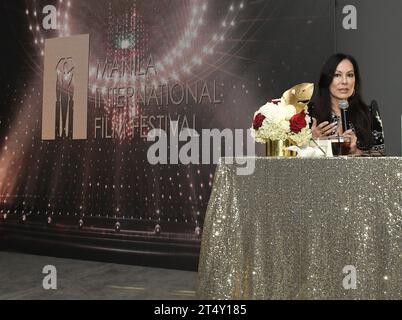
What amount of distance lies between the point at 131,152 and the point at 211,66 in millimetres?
1016

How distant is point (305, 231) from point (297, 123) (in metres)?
0.44

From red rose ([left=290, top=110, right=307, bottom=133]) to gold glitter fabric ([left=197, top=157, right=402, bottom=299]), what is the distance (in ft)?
0.58

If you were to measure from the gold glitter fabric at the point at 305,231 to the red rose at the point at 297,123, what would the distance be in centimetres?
18

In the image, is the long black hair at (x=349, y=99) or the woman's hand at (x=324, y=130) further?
the long black hair at (x=349, y=99)

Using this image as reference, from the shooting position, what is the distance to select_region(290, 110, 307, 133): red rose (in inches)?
63.4

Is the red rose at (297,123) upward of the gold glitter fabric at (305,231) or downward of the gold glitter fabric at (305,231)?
upward

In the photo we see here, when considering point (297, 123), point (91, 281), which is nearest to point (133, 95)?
point (91, 281)

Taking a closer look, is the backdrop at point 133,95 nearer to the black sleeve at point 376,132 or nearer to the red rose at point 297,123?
the black sleeve at point 376,132

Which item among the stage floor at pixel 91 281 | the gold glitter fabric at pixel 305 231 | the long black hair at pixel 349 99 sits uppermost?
the long black hair at pixel 349 99

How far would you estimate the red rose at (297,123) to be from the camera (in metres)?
1.61

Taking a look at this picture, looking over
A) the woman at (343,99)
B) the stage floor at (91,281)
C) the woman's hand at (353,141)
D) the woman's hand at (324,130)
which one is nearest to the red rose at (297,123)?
the woman's hand at (324,130)

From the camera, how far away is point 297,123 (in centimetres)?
161

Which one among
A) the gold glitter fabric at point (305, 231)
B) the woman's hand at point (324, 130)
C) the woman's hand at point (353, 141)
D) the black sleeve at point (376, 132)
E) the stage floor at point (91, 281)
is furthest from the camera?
the stage floor at point (91, 281)

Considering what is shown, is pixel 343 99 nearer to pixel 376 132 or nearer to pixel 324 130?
pixel 376 132
